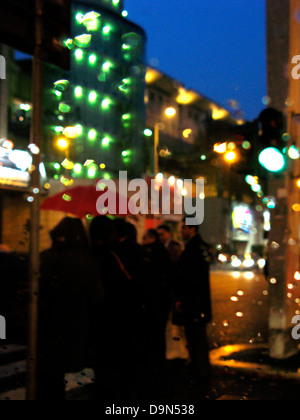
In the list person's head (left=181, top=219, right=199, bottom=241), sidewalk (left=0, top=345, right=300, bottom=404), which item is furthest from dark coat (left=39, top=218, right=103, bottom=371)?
person's head (left=181, top=219, right=199, bottom=241)

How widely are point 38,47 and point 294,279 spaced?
176 inches

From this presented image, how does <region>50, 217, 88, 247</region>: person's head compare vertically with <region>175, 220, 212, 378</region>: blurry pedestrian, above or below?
above

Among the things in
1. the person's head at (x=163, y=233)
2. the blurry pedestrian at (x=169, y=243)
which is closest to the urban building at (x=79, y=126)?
the blurry pedestrian at (x=169, y=243)

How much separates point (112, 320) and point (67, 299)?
1.39ft

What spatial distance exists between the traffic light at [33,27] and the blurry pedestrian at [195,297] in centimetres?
277

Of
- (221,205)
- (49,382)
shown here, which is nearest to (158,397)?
(49,382)

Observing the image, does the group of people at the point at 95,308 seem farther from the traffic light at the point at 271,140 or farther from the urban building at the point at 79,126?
the urban building at the point at 79,126

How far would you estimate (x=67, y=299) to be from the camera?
3.65 metres

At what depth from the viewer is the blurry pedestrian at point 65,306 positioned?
362 centimetres

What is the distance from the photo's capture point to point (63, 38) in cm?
363

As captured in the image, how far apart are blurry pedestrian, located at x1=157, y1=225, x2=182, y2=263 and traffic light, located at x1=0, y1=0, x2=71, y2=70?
3.70 meters

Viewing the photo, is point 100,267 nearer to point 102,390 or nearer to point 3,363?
point 102,390

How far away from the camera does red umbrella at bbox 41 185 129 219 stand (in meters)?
8.01

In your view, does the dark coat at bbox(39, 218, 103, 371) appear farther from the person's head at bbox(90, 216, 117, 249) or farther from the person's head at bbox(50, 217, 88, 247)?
the person's head at bbox(90, 216, 117, 249)
